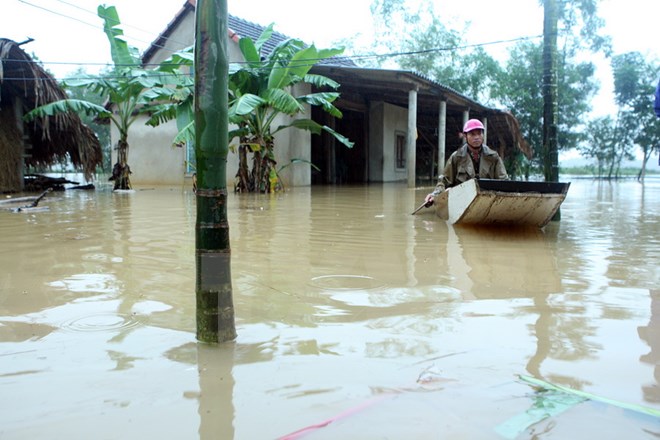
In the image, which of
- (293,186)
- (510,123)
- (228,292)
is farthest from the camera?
(510,123)

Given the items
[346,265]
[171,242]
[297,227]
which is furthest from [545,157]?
[171,242]

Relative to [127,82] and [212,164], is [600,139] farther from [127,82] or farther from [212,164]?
[212,164]

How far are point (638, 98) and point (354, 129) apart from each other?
59.4ft

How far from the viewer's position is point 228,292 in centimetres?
233

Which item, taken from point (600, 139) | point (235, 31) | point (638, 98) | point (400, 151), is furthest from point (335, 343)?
point (600, 139)

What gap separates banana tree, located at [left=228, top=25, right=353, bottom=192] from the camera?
408 inches

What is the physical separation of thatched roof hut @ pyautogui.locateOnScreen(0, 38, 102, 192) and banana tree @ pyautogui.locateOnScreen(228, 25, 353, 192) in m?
4.33

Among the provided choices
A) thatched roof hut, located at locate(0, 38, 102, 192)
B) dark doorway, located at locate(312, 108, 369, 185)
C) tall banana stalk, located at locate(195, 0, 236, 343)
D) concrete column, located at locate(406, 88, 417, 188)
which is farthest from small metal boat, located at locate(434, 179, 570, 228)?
dark doorway, located at locate(312, 108, 369, 185)

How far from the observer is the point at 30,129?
14.1 metres

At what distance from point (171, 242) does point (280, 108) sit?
5.96 meters

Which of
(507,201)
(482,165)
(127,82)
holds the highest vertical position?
(127,82)

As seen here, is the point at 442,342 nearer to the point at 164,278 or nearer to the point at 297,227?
the point at 164,278

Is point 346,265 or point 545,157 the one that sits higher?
point 545,157

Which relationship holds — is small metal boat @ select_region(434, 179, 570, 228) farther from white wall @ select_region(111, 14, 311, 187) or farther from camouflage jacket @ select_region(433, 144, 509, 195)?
white wall @ select_region(111, 14, 311, 187)
